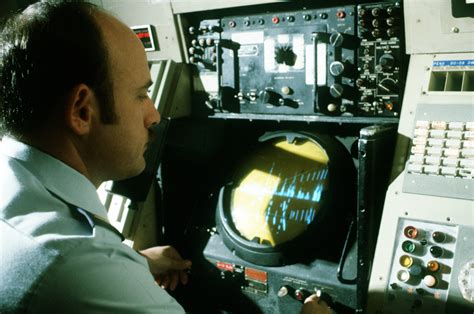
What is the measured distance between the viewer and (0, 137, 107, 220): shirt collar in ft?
3.94

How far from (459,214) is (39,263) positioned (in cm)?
133

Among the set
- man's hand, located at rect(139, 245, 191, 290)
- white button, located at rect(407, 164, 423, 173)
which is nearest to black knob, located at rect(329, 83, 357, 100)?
white button, located at rect(407, 164, 423, 173)

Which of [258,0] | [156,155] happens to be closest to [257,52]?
[258,0]

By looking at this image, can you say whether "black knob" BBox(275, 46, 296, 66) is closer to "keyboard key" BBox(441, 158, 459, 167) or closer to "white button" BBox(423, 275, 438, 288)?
"keyboard key" BBox(441, 158, 459, 167)

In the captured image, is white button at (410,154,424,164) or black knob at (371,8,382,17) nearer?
white button at (410,154,424,164)

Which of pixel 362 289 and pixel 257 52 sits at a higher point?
pixel 257 52

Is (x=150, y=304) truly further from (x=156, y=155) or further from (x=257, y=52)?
(x=257, y=52)

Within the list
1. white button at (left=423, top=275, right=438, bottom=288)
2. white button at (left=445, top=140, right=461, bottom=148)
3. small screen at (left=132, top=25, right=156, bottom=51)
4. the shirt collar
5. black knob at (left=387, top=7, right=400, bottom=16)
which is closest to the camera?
the shirt collar

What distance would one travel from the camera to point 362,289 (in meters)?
1.61

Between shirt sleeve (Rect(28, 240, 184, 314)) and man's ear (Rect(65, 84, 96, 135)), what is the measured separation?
35cm

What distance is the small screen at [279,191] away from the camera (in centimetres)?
211

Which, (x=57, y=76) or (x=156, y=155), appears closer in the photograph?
(x=57, y=76)

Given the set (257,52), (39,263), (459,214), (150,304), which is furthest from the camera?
(257,52)

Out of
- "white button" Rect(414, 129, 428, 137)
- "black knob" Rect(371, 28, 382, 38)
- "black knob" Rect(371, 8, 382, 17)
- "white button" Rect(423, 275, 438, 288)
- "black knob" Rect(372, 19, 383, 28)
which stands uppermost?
"black knob" Rect(371, 8, 382, 17)
